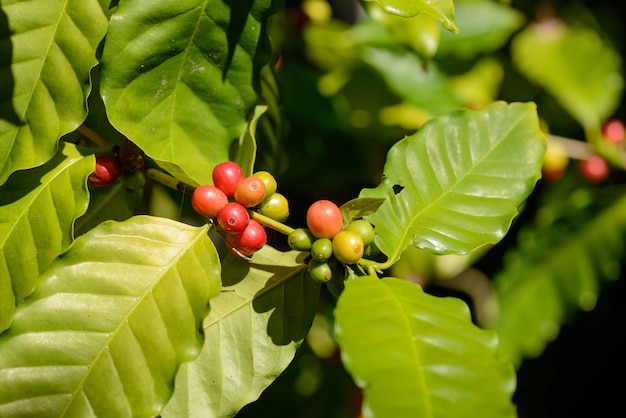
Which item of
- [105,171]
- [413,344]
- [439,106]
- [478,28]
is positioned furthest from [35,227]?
[478,28]

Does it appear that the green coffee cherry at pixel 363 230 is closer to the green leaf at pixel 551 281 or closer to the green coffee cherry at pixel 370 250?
the green coffee cherry at pixel 370 250

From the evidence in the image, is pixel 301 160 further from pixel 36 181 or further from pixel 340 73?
pixel 36 181

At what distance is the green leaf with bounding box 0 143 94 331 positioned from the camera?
3.33ft

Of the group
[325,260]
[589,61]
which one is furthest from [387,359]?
[589,61]

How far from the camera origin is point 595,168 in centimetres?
223

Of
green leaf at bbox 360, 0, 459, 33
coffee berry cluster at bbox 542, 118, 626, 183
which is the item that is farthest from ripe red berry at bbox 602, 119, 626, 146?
green leaf at bbox 360, 0, 459, 33

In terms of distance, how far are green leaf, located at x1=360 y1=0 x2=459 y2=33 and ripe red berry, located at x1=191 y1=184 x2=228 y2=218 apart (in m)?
0.36

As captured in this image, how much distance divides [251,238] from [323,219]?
11cm

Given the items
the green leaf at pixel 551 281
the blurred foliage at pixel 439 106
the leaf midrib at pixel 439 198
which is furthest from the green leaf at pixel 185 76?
the green leaf at pixel 551 281

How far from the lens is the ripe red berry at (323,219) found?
3.23 ft

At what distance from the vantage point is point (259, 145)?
1343mm

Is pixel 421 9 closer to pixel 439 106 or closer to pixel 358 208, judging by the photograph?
pixel 358 208

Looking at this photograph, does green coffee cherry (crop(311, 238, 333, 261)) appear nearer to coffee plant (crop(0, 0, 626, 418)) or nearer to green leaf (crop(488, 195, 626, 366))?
coffee plant (crop(0, 0, 626, 418))

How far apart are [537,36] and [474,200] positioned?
1550 millimetres
